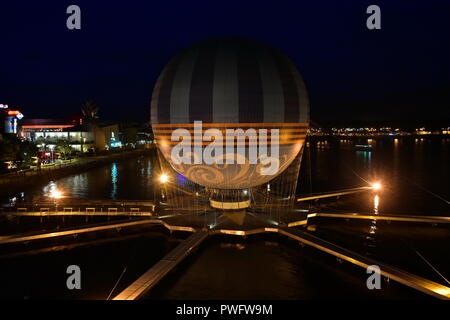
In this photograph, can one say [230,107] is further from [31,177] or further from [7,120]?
[7,120]

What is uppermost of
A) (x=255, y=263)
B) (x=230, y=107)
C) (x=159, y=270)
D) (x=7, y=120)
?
(x=7, y=120)

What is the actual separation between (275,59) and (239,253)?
842 cm

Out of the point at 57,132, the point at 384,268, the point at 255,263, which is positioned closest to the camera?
the point at 384,268

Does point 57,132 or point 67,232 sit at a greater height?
point 57,132

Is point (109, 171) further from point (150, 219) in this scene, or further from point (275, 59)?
point (275, 59)

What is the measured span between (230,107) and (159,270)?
6.89m

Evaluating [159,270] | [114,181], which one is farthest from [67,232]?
[114,181]

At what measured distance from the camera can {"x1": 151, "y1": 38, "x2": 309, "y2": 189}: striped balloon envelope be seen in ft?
47.2

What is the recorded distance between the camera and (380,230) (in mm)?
17531

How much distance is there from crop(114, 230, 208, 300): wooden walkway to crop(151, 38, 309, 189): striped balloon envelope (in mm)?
3068

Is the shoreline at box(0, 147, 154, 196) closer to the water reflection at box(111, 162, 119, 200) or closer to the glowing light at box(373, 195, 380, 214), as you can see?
the water reflection at box(111, 162, 119, 200)

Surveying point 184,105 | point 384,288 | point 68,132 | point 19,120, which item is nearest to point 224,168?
point 184,105

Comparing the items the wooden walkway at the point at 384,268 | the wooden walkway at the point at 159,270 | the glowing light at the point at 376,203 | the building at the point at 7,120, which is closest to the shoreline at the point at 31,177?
the wooden walkway at the point at 159,270

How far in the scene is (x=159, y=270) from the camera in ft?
39.3
